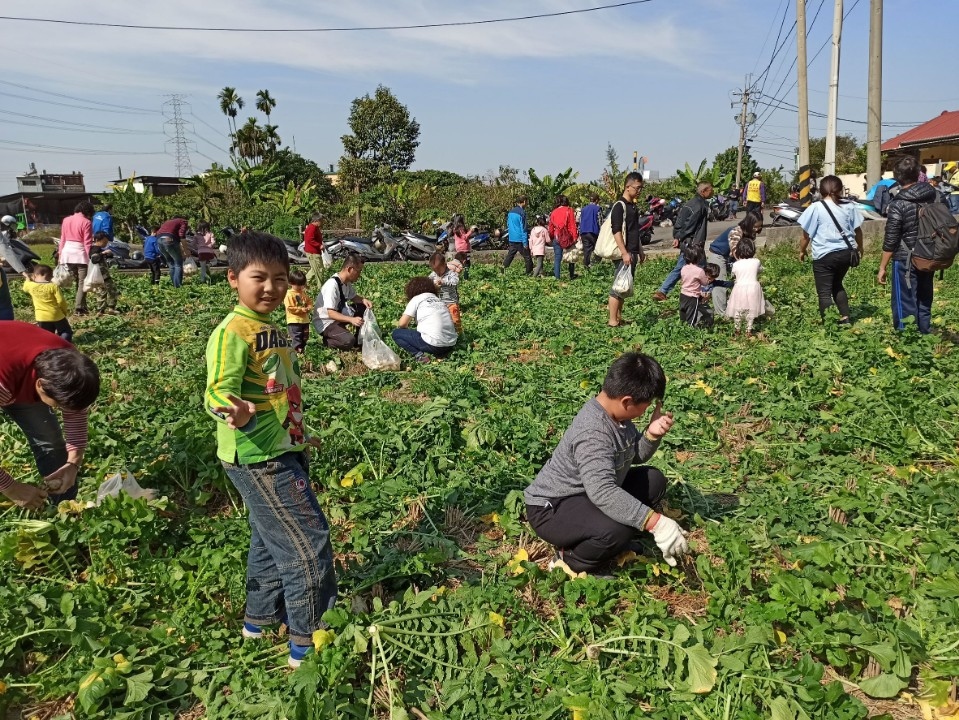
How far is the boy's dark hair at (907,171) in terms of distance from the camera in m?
6.35

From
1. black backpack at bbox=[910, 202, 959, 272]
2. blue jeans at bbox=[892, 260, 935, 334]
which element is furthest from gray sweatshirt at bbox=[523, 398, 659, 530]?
blue jeans at bbox=[892, 260, 935, 334]

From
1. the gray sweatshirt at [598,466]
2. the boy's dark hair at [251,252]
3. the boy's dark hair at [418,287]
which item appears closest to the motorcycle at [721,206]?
the boy's dark hair at [418,287]

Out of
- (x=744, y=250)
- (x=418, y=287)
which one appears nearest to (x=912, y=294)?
(x=744, y=250)

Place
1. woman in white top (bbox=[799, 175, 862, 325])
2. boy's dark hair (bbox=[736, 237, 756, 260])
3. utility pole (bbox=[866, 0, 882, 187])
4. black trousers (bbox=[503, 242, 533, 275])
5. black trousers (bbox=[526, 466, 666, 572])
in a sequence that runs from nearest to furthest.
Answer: black trousers (bbox=[526, 466, 666, 572]) < woman in white top (bbox=[799, 175, 862, 325]) < boy's dark hair (bbox=[736, 237, 756, 260]) < black trousers (bbox=[503, 242, 533, 275]) < utility pole (bbox=[866, 0, 882, 187])

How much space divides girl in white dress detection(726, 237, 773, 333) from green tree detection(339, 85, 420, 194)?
1306 inches

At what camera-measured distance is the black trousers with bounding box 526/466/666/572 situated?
3.11 m

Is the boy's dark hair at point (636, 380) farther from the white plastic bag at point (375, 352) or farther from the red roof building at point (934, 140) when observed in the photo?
the red roof building at point (934, 140)

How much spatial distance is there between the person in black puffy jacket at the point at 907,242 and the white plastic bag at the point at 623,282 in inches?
106

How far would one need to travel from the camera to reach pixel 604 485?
10.0ft

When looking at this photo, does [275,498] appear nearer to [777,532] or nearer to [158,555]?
[158,555]

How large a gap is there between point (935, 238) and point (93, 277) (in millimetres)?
11025

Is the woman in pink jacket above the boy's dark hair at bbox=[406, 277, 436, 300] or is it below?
above

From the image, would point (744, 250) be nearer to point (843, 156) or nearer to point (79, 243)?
point (79, 243)

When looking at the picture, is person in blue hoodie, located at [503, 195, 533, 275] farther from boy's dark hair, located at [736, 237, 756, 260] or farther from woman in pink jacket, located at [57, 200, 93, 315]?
woman in pink jacket, located at [57, 200, 93, 315]
